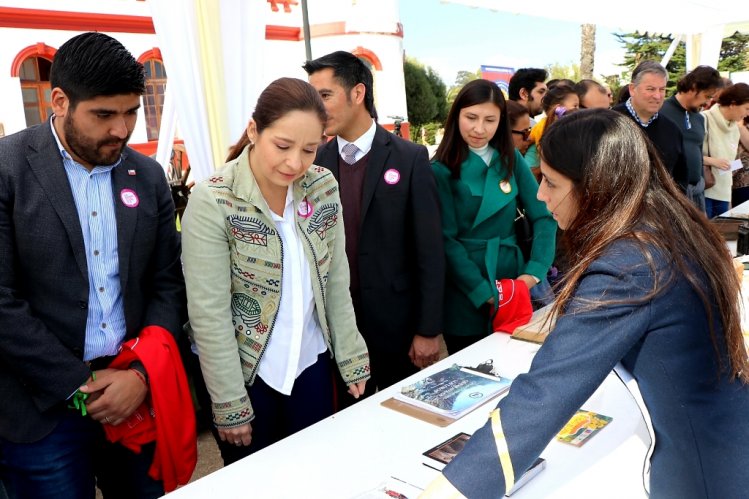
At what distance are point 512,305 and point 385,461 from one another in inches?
37.9

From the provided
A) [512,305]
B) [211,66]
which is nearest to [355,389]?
[512,305]

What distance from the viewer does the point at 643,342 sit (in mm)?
931

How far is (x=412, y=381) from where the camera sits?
1.73 metres

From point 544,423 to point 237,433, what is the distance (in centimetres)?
89

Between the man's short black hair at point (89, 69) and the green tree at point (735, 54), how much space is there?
25490 millimetres

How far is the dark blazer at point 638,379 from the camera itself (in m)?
0.91

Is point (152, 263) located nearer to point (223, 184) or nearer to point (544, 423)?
point (223, 184)

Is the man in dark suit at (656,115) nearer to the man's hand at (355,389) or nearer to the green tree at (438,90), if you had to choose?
the man's hand at (355,389)

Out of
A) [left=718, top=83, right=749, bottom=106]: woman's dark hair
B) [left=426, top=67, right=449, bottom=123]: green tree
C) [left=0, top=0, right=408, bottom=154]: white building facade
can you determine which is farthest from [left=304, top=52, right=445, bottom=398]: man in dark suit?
[left=426, top=67, right=449, bottom=123]: green tree

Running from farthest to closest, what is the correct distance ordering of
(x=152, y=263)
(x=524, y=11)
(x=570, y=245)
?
(x=524, y=11)
(x=152, y=263)
(x=570, y=245)

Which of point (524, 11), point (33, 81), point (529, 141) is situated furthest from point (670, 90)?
point (529, 141)

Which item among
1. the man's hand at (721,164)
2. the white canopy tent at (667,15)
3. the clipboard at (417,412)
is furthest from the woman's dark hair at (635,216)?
the white canopy tent at (667,15)

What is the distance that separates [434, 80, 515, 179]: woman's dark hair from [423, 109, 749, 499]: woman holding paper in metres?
1.31

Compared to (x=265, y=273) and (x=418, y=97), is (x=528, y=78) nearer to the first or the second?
(x=265, y=273)
